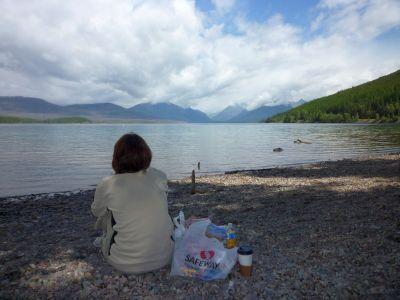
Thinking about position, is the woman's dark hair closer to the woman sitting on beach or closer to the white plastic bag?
the woman sitting on beach

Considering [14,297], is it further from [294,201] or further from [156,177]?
[294,201]

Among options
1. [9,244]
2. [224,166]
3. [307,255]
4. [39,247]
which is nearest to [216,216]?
[307,255]

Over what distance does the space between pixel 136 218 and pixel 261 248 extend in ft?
11.9

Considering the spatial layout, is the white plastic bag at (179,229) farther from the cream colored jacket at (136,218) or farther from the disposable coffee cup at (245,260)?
the disposable coffee cup at (245,260)

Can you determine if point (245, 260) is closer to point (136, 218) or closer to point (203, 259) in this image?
point (203, 259)

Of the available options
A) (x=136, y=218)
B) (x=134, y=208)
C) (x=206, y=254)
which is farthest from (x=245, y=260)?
(x=134, y=208)

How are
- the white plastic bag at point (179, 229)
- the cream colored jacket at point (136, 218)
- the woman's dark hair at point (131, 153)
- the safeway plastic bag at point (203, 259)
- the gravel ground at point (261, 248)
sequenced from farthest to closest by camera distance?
the white plastic bag at point (179, 229) < the safeway plastic bag at point (203, 259) < the gravel ground at point (261, 248) < the cream colored jacket at point (136, 218) < the woman's dark hair at point (131, 153)

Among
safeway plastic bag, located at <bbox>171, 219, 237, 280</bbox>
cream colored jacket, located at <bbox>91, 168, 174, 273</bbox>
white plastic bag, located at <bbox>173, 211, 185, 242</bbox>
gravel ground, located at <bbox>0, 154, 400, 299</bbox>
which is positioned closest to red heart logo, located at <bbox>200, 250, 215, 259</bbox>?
safeway plastic bag, located at <bbox>171, 219, 237, 280</bbox>

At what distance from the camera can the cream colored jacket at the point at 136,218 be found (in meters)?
5.72

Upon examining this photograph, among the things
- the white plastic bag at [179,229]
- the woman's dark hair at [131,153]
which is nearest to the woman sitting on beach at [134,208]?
the woman's dark hair at [131,153]

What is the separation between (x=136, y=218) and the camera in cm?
575

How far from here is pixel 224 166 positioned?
3133 cm

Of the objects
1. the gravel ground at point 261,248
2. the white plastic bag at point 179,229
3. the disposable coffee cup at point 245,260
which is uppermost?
the white plastic bag at point 179,229

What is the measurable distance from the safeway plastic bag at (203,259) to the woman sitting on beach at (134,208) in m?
0.39
